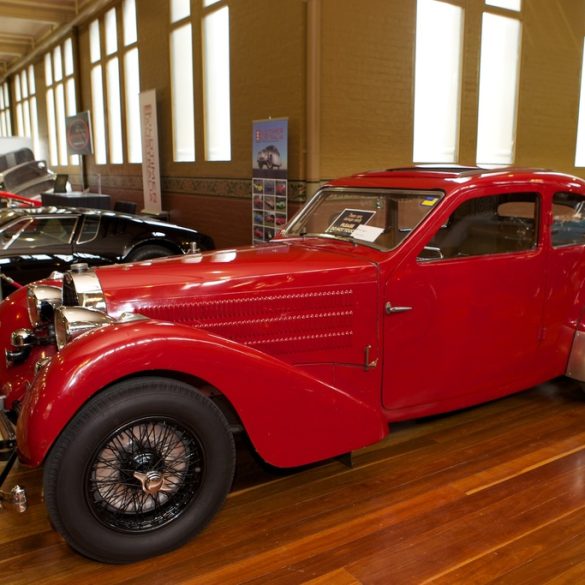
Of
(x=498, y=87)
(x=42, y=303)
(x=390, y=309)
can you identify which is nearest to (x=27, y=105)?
(x=498, y=87)

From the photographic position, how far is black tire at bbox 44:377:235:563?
186 cm

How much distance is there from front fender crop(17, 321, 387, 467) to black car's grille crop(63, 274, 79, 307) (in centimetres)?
44

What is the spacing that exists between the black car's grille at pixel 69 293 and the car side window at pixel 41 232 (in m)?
3.20

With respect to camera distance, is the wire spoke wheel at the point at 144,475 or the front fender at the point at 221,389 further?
the wire spoke wheel at the point at 144,475

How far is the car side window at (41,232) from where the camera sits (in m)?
5.29

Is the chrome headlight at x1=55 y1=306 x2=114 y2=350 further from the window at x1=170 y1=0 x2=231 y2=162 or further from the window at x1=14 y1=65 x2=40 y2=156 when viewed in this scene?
the window at x1=14 y1=65 x2=40 y2=156

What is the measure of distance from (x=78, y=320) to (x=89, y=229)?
12.6ft

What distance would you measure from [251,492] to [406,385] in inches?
34.5

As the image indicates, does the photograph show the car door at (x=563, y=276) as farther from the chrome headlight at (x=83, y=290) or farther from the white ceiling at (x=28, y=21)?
the white ceiling at (x=28, y=21)

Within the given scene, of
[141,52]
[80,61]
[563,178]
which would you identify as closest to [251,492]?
[563,178]

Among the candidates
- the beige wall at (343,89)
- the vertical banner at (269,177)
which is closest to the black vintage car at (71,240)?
the vertical banner at (269,177)

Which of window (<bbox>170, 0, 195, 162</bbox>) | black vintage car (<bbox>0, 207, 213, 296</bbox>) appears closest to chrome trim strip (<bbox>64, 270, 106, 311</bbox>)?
black vintage car (<bbox>0, 207, 213, 296</bbox>)

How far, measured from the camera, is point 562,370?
3357mm

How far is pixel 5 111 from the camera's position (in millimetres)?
23000
